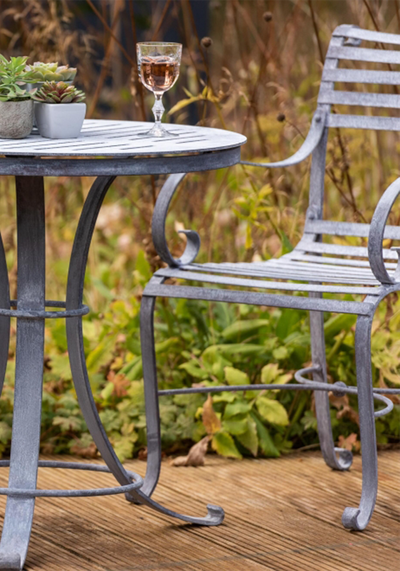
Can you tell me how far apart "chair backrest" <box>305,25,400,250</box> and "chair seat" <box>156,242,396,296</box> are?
0.09 meters

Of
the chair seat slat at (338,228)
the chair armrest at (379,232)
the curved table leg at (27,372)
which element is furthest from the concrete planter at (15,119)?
the chair seat slat at (338,228)

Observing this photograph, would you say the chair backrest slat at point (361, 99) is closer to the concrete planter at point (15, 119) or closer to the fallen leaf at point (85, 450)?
the concrete planter at point (15, 119)

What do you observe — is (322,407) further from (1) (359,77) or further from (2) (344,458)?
(1) (359,77)

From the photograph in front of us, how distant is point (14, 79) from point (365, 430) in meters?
1.10

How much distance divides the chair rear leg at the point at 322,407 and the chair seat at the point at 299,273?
0.62 feet

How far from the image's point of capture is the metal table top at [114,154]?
1774 mm

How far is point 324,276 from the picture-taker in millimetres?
2334

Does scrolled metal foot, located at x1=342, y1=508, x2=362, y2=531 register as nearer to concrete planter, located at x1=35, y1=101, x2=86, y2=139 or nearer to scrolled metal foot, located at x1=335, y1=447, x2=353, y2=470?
scrolled metal foot, located at x1=335, y1=447, x2=353, y2=470

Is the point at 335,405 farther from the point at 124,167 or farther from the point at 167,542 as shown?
the point at 124,167

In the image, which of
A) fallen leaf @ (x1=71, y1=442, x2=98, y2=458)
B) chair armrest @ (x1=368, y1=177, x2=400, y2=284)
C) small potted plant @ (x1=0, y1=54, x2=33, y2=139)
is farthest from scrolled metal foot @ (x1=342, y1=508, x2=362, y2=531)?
small potted plant @ (x1=0, y1=54, x2=33, y2=139)

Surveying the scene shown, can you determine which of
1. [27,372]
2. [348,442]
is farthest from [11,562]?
[348,442]

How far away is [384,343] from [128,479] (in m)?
1.01

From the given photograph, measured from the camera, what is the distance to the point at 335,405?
2.94 m

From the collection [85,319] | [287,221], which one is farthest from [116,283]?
[287,221]
